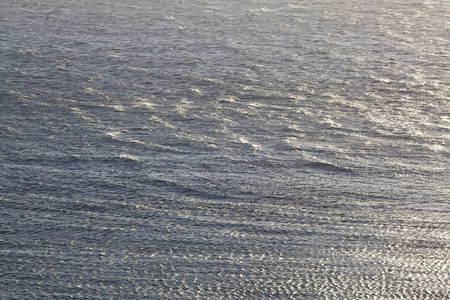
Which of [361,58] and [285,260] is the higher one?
[361,58]

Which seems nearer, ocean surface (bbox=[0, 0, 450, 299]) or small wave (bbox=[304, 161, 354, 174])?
ocean surface (bbox=[0, 0, 450, 299])

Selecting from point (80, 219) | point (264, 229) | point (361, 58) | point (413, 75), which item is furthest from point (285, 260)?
point (361, 58)

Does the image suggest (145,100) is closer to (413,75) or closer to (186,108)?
(186,108)

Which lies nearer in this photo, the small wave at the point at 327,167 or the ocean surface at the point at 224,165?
the ocean surface at the point at 224,165

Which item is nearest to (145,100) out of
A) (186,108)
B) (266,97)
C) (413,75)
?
(186,108)

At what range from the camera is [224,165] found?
3.91 meters

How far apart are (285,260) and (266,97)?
8.28 feet

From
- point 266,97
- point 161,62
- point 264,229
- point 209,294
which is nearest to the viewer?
point 209,294

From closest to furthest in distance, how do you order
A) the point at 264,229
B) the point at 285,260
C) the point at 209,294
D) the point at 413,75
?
the point at 209,294
the point at 285,260
the point at 264,229
the point at 413,75

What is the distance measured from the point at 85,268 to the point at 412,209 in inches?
69.5

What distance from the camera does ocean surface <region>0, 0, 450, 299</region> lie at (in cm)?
280

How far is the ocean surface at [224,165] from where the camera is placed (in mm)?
2797

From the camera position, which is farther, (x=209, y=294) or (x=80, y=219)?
(x=80, y=219)

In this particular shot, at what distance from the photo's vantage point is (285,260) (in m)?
2.90
